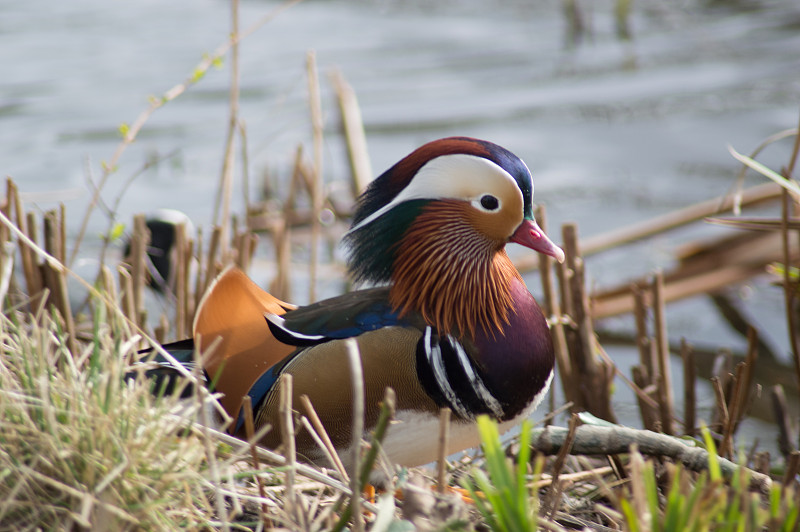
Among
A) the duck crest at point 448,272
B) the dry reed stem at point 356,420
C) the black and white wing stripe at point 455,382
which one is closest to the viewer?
the dry reed stem at point 356,420

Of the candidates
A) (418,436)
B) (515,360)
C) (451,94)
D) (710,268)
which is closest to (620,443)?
(515,360)

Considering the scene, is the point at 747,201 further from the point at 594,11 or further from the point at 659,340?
the point at 594,11

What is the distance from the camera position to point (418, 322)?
7.14ft

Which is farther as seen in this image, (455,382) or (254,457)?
(455,382)

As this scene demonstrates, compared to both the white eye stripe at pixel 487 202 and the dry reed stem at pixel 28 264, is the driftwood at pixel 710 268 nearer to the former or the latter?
the white eye stripe at pixel 487 202

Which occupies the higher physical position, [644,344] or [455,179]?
[455,179]

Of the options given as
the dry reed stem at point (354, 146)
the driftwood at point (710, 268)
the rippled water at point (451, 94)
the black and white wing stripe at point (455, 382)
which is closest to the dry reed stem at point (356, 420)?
the black and white wing stripe at point (455, 382)

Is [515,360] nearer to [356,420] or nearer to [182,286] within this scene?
[356,420]

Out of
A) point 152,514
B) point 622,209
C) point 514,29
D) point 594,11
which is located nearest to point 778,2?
point 594,11

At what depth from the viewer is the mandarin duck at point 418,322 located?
2.09 m

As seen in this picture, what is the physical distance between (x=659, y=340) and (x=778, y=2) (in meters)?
9.31

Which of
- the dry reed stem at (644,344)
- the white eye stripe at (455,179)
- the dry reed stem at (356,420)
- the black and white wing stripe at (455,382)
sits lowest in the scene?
the dry reed stem at (644,344)

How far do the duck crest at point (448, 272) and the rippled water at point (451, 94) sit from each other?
2.98 m

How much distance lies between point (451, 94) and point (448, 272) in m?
6.74
